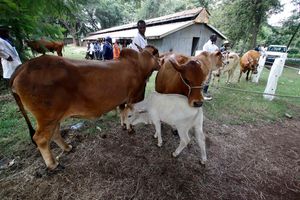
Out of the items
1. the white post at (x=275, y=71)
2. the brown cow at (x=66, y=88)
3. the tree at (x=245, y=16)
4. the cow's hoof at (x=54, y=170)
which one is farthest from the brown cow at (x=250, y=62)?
the tree at (x=245, y=16)

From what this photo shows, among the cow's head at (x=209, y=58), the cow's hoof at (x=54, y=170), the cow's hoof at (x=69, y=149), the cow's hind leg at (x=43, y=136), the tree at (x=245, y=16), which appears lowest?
the cow's hoof at (x=54, y=170)

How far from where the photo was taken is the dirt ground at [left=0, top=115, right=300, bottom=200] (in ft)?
7.72

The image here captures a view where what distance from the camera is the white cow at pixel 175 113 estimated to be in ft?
8.46

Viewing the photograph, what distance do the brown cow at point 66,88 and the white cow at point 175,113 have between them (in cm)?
36

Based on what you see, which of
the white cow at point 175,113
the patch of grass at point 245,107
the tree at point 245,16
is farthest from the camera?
the tree at point 245,16

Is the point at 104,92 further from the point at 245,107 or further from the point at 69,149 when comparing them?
the point at 245,107

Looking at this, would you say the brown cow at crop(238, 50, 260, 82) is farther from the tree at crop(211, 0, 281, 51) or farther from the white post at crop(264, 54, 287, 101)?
the tree at crop(211, 0, 281, 51)

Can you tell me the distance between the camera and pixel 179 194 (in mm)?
2354

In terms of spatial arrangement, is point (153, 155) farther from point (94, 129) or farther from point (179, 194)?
point (94, 129)

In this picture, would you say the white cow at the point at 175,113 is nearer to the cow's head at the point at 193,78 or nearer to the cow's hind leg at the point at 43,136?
the cow's head at the point at 193,78

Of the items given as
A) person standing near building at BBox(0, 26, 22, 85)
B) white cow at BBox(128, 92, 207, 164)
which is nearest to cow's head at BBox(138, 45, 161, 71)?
white cow at BBox(128, 92, 207, 164)

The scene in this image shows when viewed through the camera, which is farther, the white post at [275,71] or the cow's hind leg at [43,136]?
the white post at [275,71]

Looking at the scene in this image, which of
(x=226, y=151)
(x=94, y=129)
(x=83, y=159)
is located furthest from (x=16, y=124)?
(x=226, y=151)

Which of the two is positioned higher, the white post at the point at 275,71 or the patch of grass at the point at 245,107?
the white post at the point at 275,71
